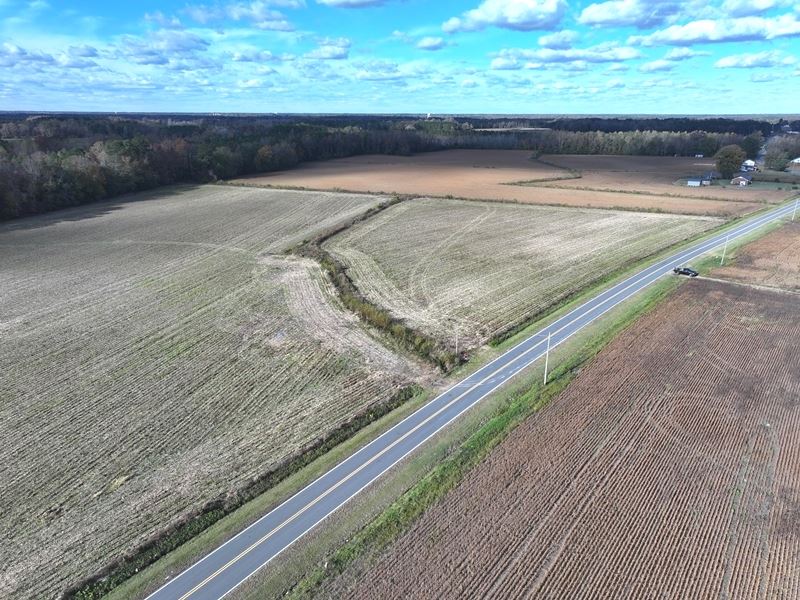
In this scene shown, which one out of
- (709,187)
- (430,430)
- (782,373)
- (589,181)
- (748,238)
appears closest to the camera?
(430,430)

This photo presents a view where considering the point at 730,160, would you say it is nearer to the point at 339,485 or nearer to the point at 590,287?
the point at 590,287

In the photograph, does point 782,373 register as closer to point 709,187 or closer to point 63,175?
point 709,187

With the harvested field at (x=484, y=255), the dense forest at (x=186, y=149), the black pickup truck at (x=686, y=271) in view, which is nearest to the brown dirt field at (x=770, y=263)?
the black pickup truck at (x=686, y=271)

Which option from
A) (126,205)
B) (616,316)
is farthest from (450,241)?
(126,205)

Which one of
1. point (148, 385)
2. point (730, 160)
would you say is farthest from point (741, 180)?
point (148, 385)

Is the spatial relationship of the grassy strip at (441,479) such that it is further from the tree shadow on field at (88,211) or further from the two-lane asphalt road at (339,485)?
the tree shadow on field at (88,211)

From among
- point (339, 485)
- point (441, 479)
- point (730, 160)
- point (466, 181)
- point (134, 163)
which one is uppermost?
point (730, 160)

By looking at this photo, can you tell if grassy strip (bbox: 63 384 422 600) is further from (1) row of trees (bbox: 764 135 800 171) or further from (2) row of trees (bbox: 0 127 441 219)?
(1) row of trees (bbox: 764 135 800 171)
